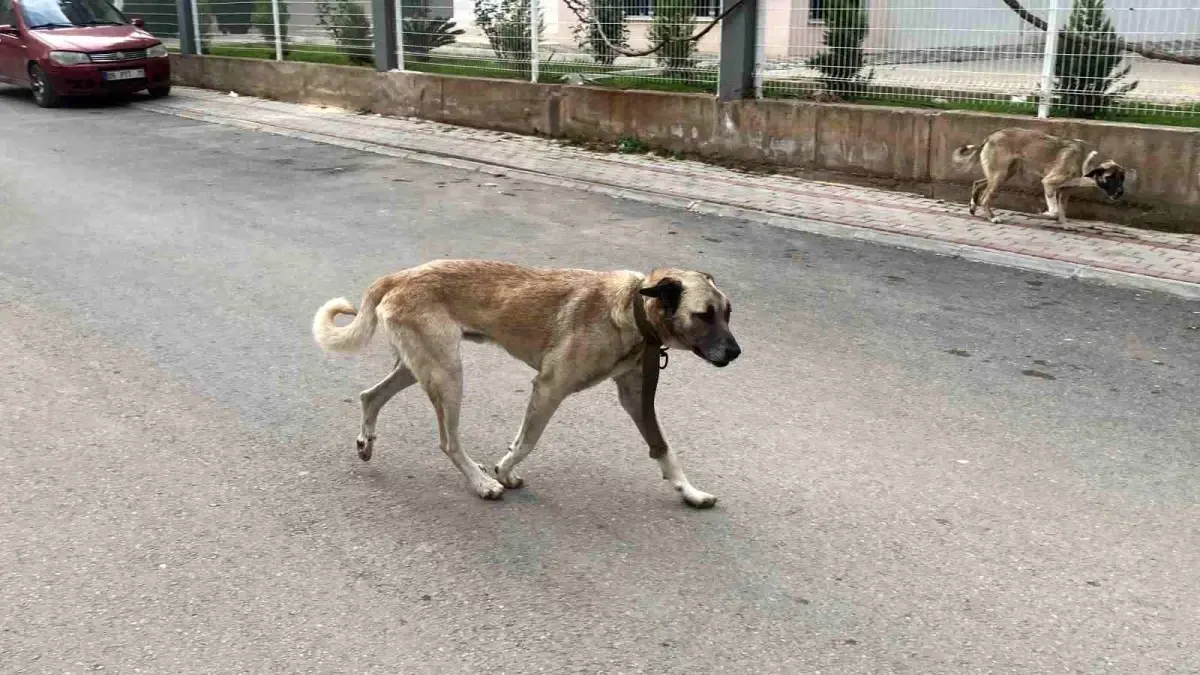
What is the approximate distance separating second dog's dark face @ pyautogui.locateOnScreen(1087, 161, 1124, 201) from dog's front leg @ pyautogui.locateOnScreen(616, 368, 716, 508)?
610 centimetres

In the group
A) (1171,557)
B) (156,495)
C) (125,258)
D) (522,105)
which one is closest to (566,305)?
(156,495)

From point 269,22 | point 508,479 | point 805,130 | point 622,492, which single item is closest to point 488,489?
point 508,479

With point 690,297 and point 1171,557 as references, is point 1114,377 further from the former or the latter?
point 690,297

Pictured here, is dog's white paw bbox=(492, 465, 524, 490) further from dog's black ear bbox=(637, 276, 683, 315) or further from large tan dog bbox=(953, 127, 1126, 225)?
large tan dog bbox=(953, 127, 1126, 225)

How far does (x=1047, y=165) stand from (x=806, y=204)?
217cm

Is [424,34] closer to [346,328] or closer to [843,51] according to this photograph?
[843,51]

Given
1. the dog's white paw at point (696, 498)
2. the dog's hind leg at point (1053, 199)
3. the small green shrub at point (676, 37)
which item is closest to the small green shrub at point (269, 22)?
the small green shrub at point (676, 37)

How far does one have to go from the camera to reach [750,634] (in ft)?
11.3

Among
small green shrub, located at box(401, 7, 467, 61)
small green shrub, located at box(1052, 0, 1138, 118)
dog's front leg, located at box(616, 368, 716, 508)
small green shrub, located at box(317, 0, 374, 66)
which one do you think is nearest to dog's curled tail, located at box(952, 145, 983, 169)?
small green shrub, located at box(1052, 0, 1138, 118)

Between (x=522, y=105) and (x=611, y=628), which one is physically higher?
(x=522, y=105)

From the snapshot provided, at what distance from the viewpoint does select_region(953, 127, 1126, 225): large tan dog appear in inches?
350

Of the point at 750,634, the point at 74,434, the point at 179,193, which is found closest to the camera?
the point at 750,634

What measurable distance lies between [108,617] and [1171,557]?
3752mm

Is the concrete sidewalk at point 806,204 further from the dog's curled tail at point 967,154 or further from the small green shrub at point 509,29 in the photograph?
the small green shrub at point 509,29
